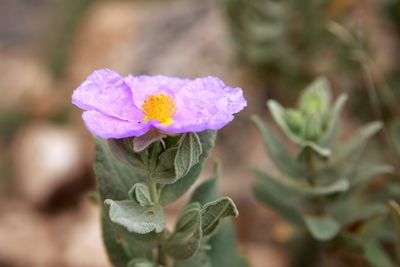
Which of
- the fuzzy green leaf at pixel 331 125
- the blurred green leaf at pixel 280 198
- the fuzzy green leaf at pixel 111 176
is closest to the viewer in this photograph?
the fuzzy green leaf at pixel 111 176

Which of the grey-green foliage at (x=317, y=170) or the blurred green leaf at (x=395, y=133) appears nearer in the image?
the grey-green foliage at (x=317, y=170)

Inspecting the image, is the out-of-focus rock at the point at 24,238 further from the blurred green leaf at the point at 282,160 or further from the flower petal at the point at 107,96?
the flower petal at the point at 107,96

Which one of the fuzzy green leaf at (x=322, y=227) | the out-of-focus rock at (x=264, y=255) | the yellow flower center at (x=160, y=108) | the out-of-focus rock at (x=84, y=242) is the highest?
the yellow flower center at (x=160, y=108)

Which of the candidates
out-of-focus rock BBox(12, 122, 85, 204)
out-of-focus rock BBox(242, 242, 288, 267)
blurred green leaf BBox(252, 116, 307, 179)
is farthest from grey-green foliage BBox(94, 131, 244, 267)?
out-of-focus rock BBox(12, 122, 85, 204)

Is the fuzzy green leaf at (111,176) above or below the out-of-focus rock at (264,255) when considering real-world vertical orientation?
above

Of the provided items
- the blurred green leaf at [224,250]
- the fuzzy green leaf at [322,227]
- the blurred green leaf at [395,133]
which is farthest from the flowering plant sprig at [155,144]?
the blurred green leaf at [395,133]

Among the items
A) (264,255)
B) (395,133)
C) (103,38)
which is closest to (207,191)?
(395,133)

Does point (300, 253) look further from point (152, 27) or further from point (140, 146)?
point (152, 27)

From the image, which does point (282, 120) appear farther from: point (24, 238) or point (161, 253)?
point (24, 238)

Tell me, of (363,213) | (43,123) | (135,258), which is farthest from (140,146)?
(43,123)
